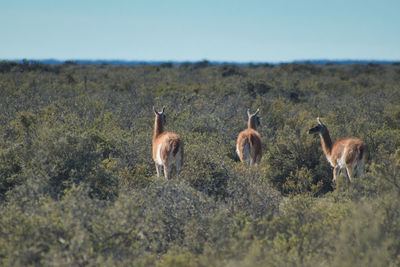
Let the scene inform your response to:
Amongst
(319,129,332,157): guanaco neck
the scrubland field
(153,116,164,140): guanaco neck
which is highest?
(153,116,164,140): guanaco neck

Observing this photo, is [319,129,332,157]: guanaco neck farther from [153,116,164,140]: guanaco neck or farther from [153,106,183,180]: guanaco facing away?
[153,116,164,140]: guanaco neck

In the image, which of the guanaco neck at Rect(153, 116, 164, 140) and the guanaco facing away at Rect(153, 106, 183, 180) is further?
the guanaco neck at Rect(153, 116, 164, 140)

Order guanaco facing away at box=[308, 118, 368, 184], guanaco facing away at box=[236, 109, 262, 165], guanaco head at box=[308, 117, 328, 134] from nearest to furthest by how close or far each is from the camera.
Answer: guanaco facing away at box=[308, 118, 368, 184]
guanaco head at box=[308, 117, 328, 134]
guanaco facing away at box=[236, 109, 262, 165]

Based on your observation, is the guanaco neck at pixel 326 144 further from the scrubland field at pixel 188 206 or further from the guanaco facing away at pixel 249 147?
the guanaco facing away at pixel 249 147

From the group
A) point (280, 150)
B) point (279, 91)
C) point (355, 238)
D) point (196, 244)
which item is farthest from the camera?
point (279, 91)

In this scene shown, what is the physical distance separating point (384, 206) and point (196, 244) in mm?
2356

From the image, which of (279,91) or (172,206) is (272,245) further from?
(279,91)

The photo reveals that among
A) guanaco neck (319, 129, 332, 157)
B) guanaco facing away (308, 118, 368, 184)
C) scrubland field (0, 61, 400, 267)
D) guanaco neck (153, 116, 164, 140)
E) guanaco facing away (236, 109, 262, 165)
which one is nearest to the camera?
scrubland field (0, 61, 400, 267)

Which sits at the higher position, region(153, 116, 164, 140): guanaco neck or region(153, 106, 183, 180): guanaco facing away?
region(153, 116, 164, 140): guanaco neck

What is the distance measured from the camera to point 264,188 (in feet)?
22.7

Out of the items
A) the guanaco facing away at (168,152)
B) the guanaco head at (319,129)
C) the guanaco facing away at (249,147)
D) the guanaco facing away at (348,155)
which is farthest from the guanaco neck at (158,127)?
the guanaco facing away at (348,155)

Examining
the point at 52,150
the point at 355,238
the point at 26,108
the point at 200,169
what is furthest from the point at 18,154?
the point at 26,108

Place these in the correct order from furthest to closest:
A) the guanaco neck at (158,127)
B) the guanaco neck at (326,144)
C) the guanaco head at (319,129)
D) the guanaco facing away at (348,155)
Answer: the guanaco neck at (158,127) < the guanaco head at (319,129) < the guanaco neck at (326,144) < the guanaco facing away at (348,155)

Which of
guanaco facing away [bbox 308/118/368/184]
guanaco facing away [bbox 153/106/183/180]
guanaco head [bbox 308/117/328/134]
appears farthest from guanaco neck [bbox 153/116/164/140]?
guanaco facing away [bbox 308/118/368/184]
